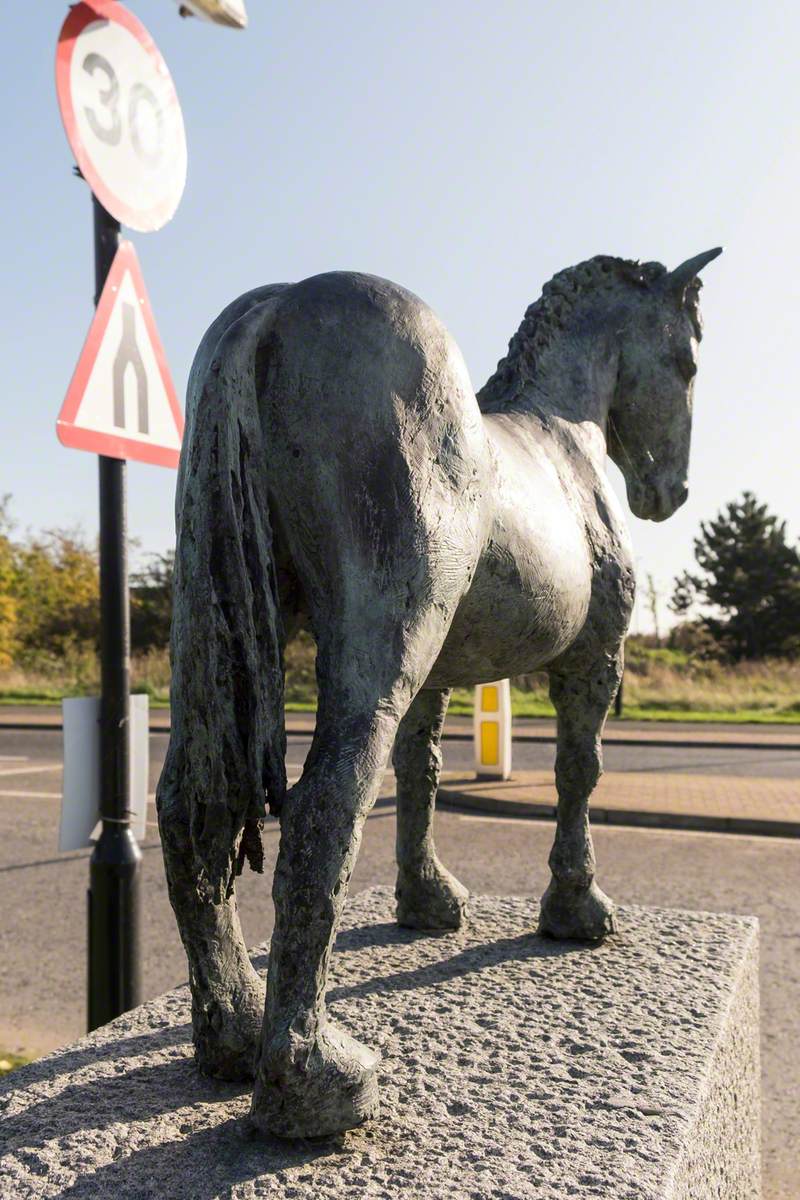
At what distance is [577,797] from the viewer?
2992 millimetres

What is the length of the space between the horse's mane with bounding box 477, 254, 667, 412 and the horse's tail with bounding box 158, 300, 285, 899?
1.18m

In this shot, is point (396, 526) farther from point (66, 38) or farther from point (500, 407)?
point (66, 38)

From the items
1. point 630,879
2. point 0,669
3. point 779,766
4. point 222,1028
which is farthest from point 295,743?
point 0,669

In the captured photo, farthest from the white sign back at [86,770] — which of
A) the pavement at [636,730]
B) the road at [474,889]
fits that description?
the pavement at [636,730]

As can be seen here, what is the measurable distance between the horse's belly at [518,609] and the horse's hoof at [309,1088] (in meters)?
0.85

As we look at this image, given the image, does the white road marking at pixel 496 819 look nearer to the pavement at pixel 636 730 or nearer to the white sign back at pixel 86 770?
the white sign back at pixel 86 770

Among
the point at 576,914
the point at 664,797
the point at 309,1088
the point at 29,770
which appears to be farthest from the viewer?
the point at 29,770

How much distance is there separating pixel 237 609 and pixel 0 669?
2951 cm

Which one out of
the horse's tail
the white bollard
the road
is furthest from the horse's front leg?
the white bollard

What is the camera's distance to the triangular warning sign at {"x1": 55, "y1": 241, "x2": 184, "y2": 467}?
2877 millimetres

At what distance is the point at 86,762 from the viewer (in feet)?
10.3

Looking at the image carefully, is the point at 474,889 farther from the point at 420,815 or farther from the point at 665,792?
the point at 665,792

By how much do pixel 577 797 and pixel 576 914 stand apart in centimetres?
33

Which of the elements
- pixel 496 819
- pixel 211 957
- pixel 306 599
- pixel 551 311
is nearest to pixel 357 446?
pixel 306 599
